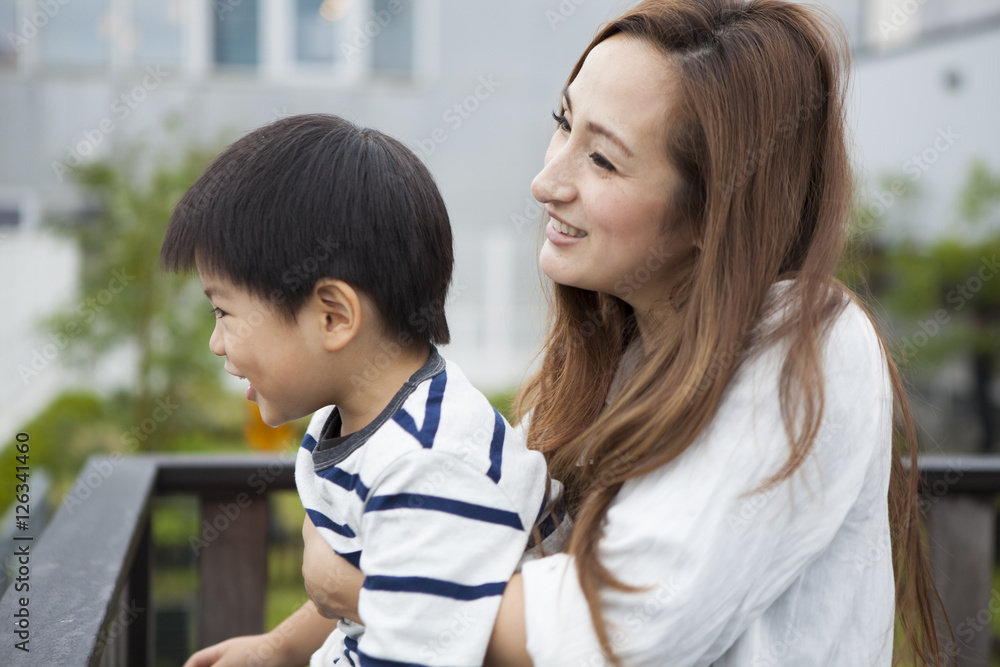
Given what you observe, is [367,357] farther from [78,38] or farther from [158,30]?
[78,38]

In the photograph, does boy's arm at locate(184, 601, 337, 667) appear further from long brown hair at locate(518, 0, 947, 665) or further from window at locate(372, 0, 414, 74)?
window at locate(372, 0, 414, 74)

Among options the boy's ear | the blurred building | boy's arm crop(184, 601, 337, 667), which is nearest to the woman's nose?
the boy's ear

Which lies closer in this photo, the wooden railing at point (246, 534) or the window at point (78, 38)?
the wooden railing at point (246, 534)

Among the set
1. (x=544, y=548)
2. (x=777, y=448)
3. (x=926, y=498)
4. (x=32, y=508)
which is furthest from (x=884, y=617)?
(x=32, y=508)

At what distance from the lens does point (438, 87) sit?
279 inches

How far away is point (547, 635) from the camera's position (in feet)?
3.03

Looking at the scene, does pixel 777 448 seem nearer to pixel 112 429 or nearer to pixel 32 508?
pixel 32 508

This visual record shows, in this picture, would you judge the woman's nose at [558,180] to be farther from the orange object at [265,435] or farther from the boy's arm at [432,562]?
the orange object at [265,435]

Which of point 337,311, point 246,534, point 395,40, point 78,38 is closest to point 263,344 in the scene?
point 337,311

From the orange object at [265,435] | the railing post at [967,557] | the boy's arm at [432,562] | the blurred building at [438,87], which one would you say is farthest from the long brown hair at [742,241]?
the blurred building at [438,87]

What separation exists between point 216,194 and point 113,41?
21.0 ft

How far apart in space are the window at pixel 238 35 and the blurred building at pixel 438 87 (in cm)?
1

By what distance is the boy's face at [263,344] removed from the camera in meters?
1.07

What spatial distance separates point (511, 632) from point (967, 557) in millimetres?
1198
